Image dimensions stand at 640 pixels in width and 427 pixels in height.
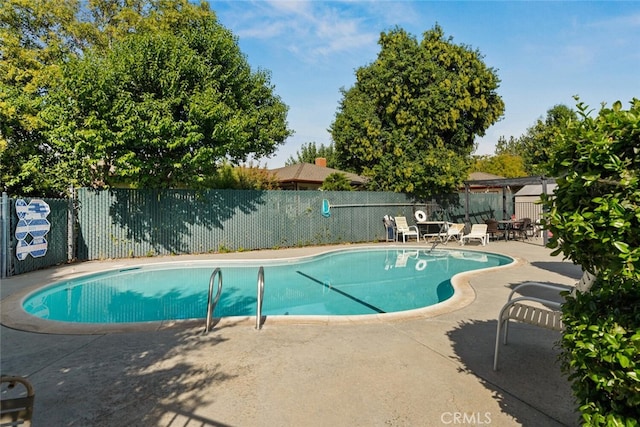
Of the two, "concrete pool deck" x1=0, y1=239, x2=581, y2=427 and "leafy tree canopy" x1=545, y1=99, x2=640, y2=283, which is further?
"concrete pool deck" x1=0, y1=239, x2=581, y2=427

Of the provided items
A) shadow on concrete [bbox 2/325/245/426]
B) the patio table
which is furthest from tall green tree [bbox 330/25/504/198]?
shadow on concrete [bbox 2/325/245/426]

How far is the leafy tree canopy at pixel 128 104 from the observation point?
30.9ft

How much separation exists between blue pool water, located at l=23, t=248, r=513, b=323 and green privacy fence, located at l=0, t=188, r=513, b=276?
1963mm

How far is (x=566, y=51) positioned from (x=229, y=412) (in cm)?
1313

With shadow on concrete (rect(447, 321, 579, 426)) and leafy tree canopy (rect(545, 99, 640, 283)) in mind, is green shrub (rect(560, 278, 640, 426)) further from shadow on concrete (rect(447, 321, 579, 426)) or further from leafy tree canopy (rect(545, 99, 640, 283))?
shadow on concrete (rect(447, 321, 579, 426))

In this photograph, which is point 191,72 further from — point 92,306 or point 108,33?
point 108,33

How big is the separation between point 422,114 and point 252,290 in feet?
39.3

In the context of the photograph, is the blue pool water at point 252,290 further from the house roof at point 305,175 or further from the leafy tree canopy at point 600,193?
the house roof at point 305,175

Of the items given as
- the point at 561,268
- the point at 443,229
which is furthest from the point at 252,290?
the point at 443,229

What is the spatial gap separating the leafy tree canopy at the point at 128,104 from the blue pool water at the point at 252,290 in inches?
129

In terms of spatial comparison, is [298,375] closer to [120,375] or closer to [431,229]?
[120,375]

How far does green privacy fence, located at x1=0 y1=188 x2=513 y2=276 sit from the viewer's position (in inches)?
384

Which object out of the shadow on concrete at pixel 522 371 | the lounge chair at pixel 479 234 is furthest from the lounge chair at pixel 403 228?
the shadow on concrete at pixel 522 371

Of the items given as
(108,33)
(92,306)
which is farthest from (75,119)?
(108,33)
